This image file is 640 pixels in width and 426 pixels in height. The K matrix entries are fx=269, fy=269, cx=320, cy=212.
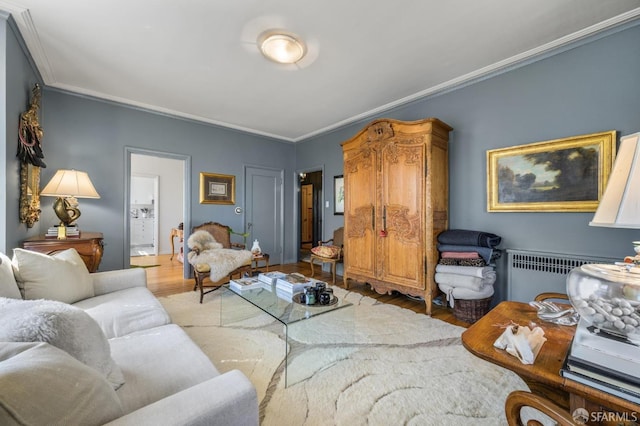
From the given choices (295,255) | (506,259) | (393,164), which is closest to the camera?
(506,259)

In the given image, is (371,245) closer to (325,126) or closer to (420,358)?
(420,358)

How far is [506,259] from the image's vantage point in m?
2.95

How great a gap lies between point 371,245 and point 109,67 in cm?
372

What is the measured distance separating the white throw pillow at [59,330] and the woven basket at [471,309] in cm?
290

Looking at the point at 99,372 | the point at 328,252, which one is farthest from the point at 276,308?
the point at 328,252

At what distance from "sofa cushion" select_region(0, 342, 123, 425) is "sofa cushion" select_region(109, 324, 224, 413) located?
297 millimetres

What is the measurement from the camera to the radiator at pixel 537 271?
2.48 m

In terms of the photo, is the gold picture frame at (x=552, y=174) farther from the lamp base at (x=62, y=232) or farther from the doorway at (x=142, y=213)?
the doorway at (x=142, y=213)

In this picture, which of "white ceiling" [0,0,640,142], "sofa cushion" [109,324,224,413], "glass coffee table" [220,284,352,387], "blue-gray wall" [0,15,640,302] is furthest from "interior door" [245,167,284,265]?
"sofa cushion" [109,324,224,413]

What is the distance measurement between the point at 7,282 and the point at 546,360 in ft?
8.85

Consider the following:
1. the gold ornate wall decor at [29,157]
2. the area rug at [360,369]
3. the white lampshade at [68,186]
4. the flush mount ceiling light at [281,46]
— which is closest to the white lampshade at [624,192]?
the area rug at [360,369]

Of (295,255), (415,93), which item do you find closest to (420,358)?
(415,93)

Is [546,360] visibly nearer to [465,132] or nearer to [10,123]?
[465,132]

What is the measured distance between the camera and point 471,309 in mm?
2775
